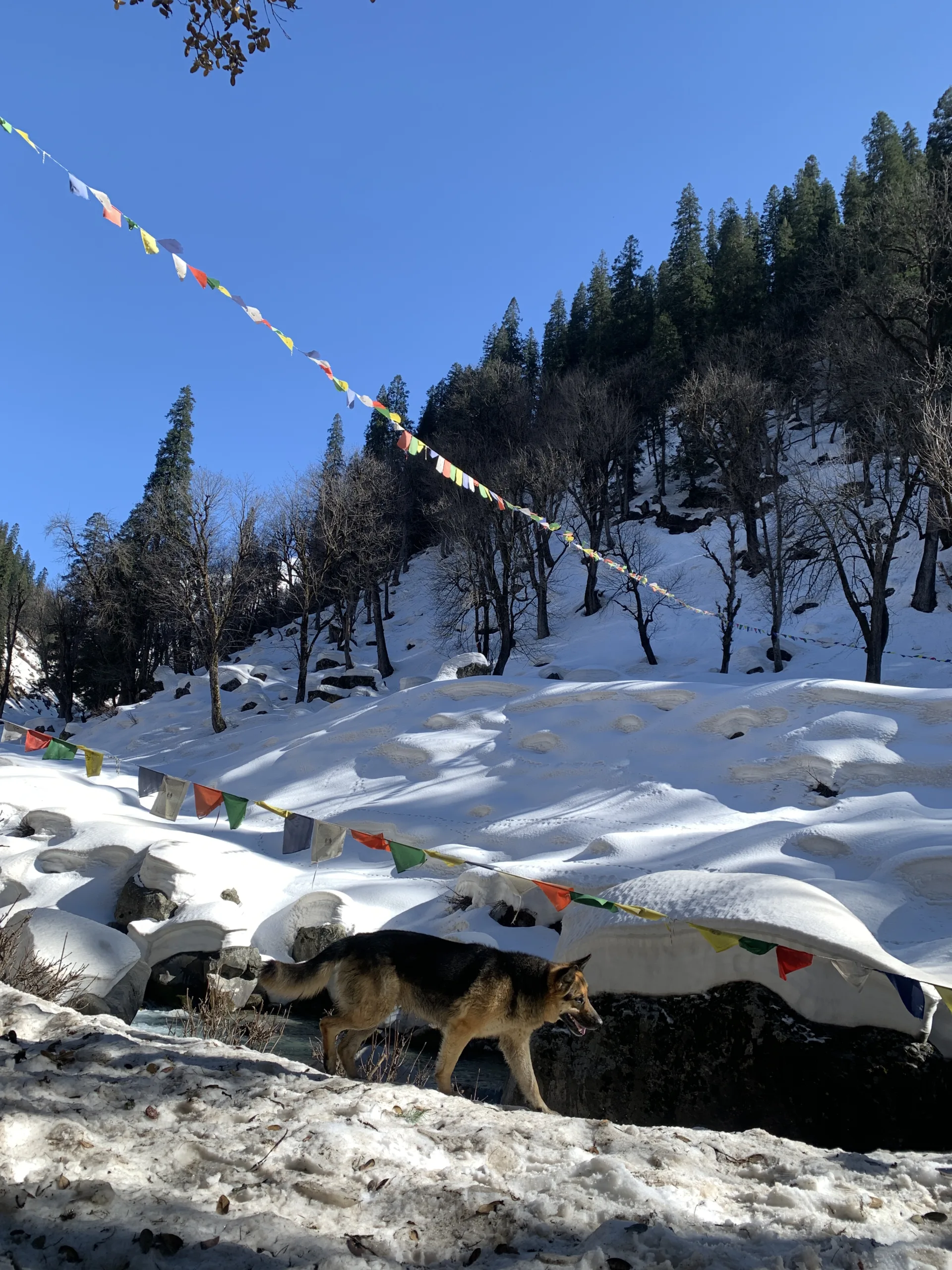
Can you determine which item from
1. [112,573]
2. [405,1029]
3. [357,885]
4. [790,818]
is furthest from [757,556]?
[112,573]

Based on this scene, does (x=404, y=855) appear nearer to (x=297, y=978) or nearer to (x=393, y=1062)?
(x=297, y=978)

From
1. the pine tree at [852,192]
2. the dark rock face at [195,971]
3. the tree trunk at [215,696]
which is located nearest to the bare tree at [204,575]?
the tree trunk at [215,696]

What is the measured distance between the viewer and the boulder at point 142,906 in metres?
11.1

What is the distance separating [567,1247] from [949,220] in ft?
82.4

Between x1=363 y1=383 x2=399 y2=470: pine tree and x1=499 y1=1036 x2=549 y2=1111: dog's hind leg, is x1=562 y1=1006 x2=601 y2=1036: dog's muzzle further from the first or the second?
x1=363 y1=383 x2=399 y2=470: pine tree

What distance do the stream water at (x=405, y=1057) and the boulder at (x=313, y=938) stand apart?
0.85 metres

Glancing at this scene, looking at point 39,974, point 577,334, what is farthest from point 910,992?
point 577,334

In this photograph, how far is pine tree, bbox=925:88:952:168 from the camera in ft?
134

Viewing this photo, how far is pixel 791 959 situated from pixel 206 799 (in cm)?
520

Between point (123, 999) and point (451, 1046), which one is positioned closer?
point (451, 1046)

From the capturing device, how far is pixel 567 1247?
268cm

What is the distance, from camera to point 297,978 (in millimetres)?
5156


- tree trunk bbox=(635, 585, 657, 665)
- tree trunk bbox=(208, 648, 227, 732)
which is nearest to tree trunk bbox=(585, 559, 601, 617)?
tree trunk bbox=(635, 585, 657, 665)

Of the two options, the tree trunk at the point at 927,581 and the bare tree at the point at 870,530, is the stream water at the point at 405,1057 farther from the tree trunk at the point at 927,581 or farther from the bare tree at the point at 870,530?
the tree trunk at the point at 927,581
